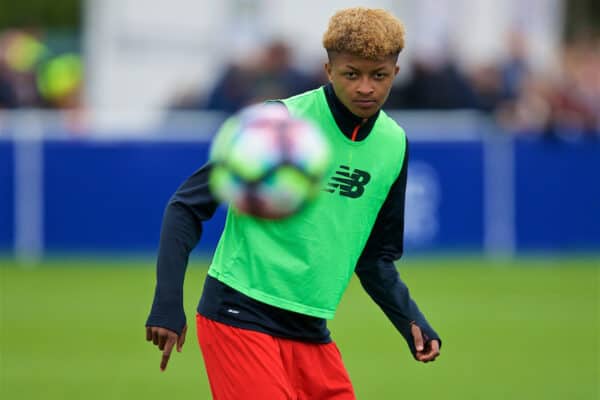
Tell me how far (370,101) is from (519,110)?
513 inches

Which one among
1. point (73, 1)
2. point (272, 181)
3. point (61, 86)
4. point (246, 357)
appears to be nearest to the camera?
point (272, 181)

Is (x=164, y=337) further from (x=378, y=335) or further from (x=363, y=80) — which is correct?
(x=378, y=335)

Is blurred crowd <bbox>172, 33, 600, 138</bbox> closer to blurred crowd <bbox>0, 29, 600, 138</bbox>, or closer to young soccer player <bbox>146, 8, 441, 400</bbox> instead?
blurred crowd <bbox>0, 29, 600, 138</bbox>

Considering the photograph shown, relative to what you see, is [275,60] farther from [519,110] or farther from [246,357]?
[246,357]

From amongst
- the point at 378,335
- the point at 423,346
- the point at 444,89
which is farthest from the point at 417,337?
the point at 444,89

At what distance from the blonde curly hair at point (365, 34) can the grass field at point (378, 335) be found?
461cm

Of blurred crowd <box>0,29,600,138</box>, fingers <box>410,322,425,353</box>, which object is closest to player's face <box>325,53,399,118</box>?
fingers <box>410,322,425,353</box>

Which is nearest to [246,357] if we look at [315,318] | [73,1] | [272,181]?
[315,318]

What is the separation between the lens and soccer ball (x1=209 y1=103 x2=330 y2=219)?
4.67 m

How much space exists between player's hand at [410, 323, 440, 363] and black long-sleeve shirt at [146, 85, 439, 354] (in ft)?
0.07

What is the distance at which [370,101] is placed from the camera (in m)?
5.31

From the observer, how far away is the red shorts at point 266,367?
17.1 feet

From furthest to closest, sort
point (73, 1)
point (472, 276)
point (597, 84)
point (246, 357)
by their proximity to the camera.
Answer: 1. point (73, 1)
2. point (597, 84)
3. point (472, 276)
4. point (246, 357)

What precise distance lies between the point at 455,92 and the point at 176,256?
1288 centimetres
